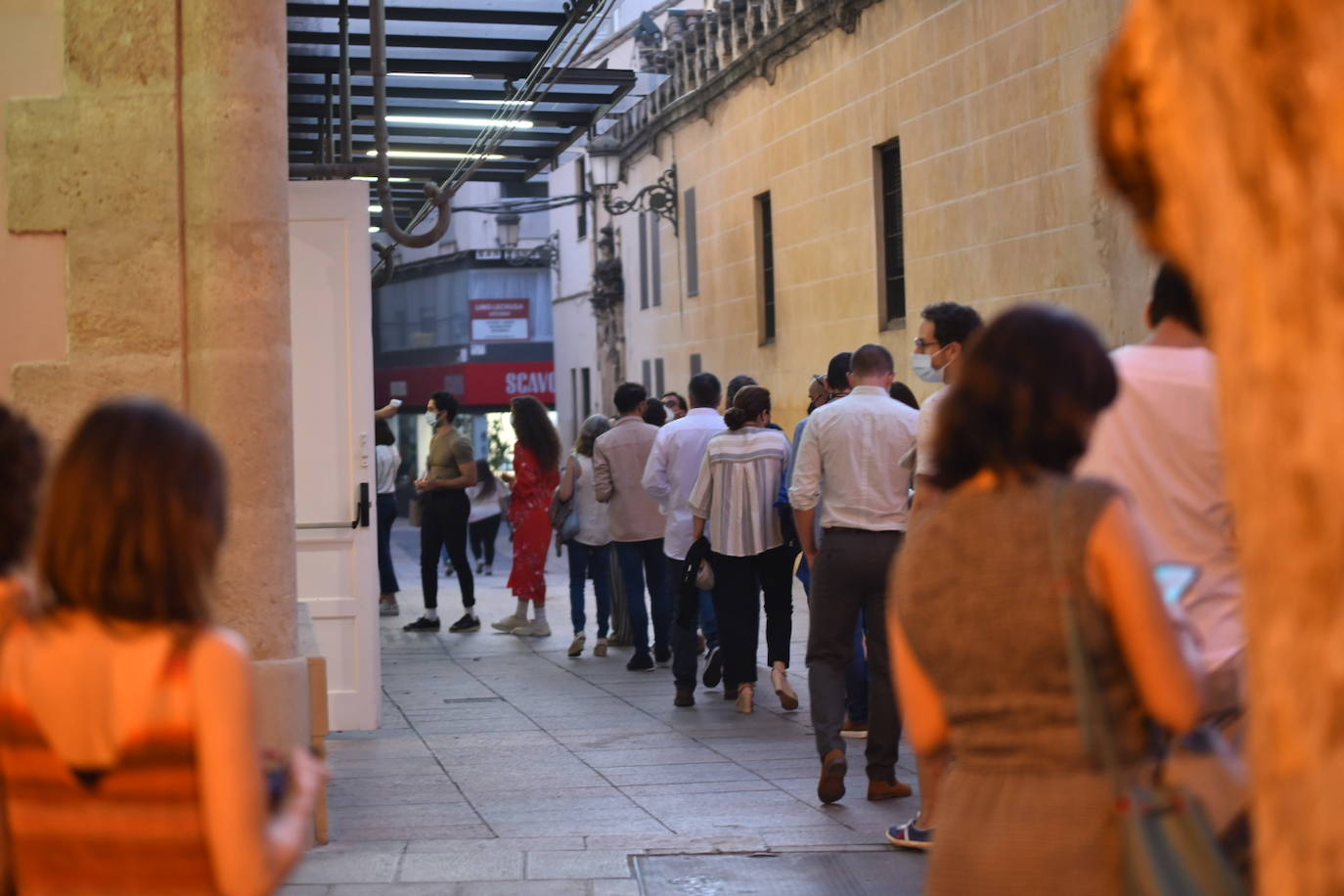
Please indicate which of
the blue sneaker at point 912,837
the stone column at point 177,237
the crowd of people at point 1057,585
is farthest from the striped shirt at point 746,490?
the crowd of people at point 1057,585

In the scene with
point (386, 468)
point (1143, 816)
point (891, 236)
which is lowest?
point (1143, 816)

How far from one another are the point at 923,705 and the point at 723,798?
185 inches

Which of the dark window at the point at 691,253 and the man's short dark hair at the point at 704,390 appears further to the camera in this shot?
the dark window at the point at 691,253

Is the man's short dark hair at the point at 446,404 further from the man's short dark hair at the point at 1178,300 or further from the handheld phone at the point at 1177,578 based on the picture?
the handheld phone at the point at 1177,578

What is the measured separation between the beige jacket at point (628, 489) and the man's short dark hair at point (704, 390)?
844mm

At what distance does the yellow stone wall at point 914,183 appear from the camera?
1419 centimetres

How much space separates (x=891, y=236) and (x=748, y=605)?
986 centimetres

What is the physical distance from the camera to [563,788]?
7.93 meters

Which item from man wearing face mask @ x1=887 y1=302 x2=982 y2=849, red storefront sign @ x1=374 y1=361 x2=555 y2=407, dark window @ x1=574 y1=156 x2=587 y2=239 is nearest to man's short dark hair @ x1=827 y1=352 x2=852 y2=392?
man wearing face mask @ x1=887 y1=302 x2=982 y2=849

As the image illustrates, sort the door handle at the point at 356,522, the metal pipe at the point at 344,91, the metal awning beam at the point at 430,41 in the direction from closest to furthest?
the door handle at the point at 356,522, the metal pipe at the point at 344,91, the metal awning beam at the point at 430,41

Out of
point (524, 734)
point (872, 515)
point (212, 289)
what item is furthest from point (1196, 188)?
point (524, 734)

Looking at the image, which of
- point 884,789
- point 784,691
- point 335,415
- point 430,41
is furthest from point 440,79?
point 884,789

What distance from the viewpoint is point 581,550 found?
523 inches

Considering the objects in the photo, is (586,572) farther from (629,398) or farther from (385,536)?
(385,536)
